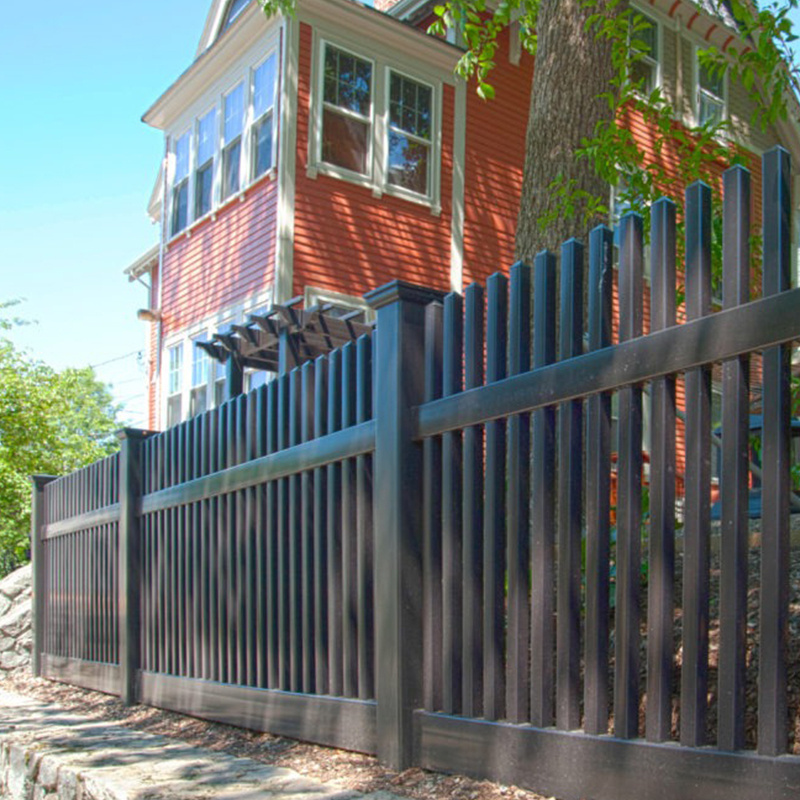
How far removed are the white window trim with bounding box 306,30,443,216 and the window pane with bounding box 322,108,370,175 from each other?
12 cm

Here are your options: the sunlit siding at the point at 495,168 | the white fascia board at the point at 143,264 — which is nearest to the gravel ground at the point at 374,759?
the sunlit siding at the point at 495,168

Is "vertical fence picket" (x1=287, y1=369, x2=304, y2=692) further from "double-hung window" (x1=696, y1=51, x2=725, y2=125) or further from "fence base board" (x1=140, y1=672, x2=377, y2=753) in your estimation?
"double-hung window" (x1=696, y1=51, x2=725, y2=125)

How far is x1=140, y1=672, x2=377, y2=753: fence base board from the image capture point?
12.8 feet

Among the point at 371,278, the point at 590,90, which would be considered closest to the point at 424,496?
the point at 590,90

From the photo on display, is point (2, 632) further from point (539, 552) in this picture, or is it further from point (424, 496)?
point (539, 552)

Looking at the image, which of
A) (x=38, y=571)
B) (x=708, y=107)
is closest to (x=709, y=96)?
(x=708, y=107)

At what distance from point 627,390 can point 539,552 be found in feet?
1.99

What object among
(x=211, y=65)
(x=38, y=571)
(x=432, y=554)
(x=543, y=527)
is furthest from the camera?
(x=211, y=65)

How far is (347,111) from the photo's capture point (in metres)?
12.4

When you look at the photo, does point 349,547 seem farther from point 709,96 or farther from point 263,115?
point 709,96

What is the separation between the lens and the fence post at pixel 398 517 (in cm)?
360

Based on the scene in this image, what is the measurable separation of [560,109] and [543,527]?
3625 mm

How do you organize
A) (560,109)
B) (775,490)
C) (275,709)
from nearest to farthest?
(775,490) → (275,709) → (560,109)

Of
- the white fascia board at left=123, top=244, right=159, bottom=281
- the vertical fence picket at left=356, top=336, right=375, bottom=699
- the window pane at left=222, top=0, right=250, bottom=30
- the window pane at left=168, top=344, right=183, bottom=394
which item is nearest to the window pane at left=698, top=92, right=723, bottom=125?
the window pane at left=222, top=0, right=250, bottom=30
